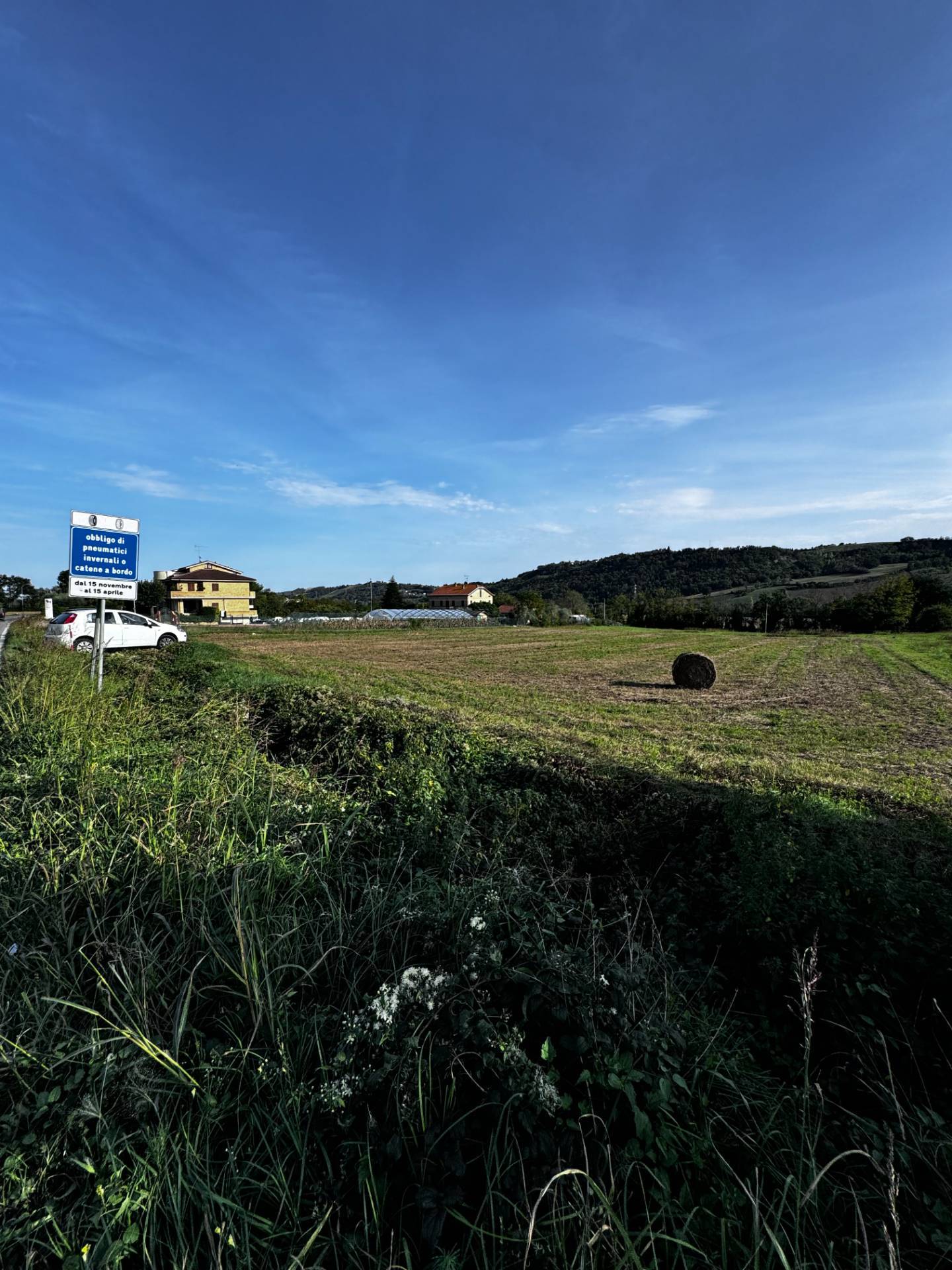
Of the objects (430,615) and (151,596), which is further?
(430,615)

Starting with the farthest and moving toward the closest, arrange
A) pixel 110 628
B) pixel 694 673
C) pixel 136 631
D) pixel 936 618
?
pixel 936 618 < pixel 136 631 < pixel 110 628 < pixel 694 673

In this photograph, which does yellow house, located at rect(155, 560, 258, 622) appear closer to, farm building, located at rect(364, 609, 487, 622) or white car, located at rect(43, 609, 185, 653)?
farm building, located at rect(364, 609, 487, 622)

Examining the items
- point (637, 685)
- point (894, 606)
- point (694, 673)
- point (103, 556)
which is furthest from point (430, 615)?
point (103, 556)

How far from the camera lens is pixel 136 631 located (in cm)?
2202

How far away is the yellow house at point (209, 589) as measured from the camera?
87750 mm

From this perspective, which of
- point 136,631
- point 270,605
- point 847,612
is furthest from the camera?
point 270,605

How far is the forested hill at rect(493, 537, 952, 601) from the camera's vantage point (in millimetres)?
124500

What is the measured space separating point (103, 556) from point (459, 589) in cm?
11860

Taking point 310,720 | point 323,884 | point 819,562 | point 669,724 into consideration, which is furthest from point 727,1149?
point 819,562

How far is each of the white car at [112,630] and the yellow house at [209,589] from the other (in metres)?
66.3

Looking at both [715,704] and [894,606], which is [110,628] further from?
[894,606]

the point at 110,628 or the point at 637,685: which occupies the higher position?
the point at 110,628

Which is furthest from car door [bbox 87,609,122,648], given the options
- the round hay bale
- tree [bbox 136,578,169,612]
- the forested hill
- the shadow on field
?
the forested hill

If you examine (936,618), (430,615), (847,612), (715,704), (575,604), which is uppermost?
(575,604)
